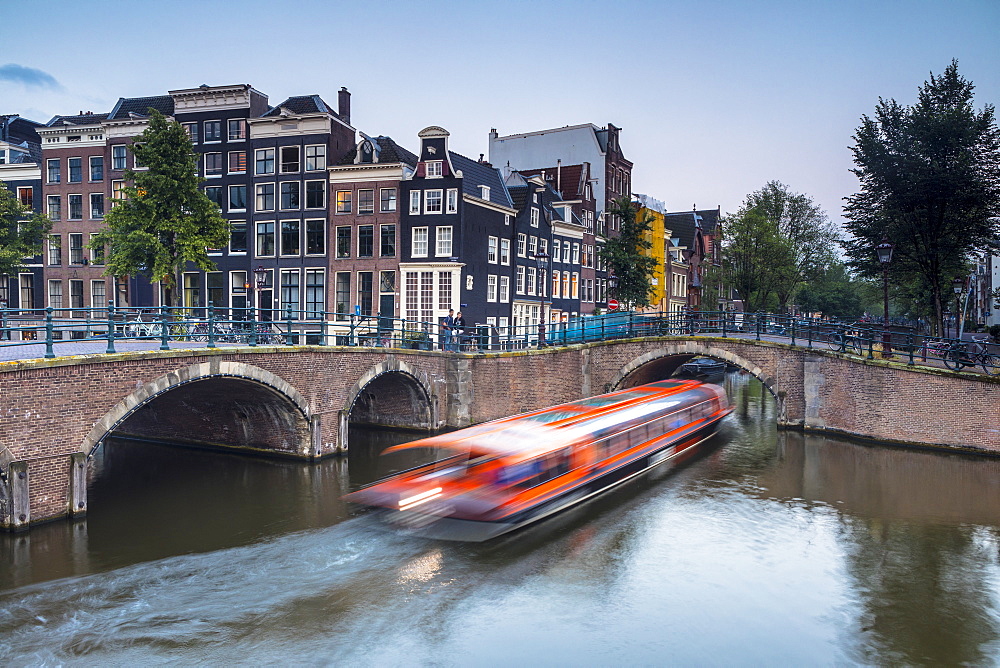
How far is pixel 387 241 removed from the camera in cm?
4062

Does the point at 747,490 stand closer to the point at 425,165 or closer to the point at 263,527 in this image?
the point at 263,527

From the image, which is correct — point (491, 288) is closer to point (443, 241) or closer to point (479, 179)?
point (443, 241)

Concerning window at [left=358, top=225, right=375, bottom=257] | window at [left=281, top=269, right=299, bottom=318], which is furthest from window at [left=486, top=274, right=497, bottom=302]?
window at [left=281, top=269, right=299, bottom=318]

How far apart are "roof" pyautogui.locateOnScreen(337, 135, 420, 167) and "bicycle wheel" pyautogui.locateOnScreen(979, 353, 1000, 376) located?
1162 inches

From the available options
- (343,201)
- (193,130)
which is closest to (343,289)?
(343,201)

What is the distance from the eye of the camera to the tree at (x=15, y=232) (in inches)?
1394

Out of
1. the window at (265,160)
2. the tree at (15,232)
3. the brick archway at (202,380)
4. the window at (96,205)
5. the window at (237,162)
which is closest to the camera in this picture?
the brick archway at (202,380)

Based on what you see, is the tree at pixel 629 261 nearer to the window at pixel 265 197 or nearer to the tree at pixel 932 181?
the tree at pixel 932 181

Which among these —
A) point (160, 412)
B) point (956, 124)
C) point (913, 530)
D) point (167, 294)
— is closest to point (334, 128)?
point (167, 294)

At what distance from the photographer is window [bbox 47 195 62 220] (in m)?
45.7

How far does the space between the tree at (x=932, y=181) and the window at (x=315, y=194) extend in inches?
1158

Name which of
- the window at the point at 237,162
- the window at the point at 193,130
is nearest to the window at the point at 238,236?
the window at the point at 237,162

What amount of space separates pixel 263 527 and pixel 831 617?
485 inches

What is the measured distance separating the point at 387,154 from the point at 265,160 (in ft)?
24.5
